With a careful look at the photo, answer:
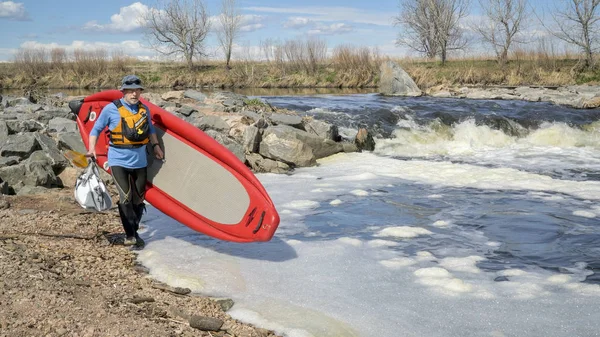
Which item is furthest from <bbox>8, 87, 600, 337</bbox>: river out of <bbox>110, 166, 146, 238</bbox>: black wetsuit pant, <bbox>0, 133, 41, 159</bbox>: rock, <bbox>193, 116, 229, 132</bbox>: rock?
<bbox>0, 133, 41, 159</bbox>: rock

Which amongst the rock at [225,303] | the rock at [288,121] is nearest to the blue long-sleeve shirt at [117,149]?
the rock at [225,303]

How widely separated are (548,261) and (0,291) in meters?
4.63

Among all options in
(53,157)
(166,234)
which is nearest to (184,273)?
(166,234)

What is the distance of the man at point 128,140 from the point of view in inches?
205

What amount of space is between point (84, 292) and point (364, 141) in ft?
30.5

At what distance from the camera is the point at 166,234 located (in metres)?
6.27

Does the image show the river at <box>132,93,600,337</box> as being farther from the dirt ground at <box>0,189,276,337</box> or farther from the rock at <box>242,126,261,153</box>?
the rock at <box>242,126,261,153</box>

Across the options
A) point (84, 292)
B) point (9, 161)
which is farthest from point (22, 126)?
point (84, 292)

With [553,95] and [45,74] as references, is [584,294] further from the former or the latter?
[45,74]

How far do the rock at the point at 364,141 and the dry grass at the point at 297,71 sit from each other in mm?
17852

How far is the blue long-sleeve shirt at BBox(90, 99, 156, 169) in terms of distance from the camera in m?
5.20

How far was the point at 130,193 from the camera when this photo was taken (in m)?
5.43

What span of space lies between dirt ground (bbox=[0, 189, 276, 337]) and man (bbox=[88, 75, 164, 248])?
576 mm

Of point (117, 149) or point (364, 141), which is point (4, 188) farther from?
point (364, 141)
